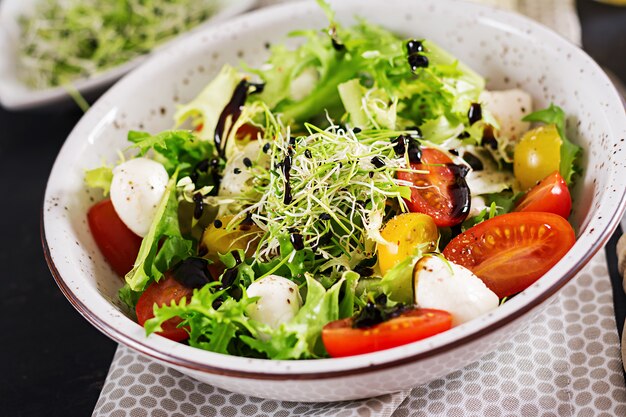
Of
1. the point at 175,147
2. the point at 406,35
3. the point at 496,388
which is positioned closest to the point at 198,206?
the point at 175,147

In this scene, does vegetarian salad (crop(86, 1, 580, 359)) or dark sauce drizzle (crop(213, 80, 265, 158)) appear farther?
dark sauce drizzle (crop(213, 80, 265, 158))

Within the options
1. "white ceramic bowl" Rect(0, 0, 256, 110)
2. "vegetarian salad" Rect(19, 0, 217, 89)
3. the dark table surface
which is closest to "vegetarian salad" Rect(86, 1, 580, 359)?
the dark table surface

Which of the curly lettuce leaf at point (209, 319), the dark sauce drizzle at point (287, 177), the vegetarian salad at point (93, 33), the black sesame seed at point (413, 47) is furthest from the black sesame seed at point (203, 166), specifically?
the vegetarian salad at point (93, 33)

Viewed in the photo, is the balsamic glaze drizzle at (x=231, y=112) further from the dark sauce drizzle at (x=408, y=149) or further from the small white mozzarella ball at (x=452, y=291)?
the small white mozzarella ball at (x=452, y=291)

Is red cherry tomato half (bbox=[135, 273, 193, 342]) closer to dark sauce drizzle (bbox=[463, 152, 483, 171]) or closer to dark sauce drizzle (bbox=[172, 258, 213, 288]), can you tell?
dark sauce drizzle (bbox=[172, 258, 213, 288])

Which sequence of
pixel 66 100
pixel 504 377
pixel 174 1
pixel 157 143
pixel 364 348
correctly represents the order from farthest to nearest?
1. pixel 174 1
2. pixel 66 100
3. pixel 157 143
4. pixel 504 377
5. pixel 364 348

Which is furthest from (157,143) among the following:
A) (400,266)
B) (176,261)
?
(400,266)

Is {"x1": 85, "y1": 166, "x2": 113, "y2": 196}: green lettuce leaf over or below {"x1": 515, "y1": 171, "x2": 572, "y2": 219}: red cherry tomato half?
below

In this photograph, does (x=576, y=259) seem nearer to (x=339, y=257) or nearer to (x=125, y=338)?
(x=339, y=257)
